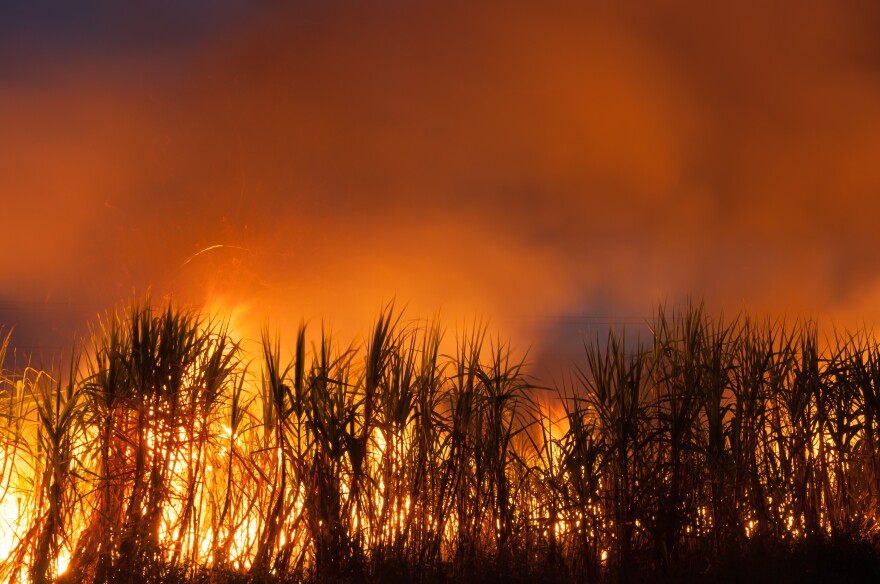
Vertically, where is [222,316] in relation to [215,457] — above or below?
above

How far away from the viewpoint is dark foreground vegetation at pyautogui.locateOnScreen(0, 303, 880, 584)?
4.36m

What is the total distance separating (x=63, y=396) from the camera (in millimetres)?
4883

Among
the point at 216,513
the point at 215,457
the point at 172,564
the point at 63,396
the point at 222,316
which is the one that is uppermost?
the point at 222,316

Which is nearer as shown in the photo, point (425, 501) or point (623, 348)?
point (425, 501)

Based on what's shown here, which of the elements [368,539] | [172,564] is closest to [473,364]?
[368,539]

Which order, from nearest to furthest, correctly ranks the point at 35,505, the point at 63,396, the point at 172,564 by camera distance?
the point at 172,564, the point at 35,505, the point at 63,396

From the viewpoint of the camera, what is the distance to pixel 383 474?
4.45 meters

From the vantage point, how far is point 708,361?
5094 mm

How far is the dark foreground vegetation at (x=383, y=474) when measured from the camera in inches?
172

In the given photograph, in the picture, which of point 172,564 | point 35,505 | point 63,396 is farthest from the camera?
point 63,396

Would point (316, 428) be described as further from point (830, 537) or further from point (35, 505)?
point (830, 537)

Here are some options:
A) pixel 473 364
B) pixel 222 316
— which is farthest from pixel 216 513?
pixel 473 364

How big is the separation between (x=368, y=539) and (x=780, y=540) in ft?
7.61

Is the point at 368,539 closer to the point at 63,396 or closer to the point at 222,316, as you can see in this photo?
the point at 222,316
